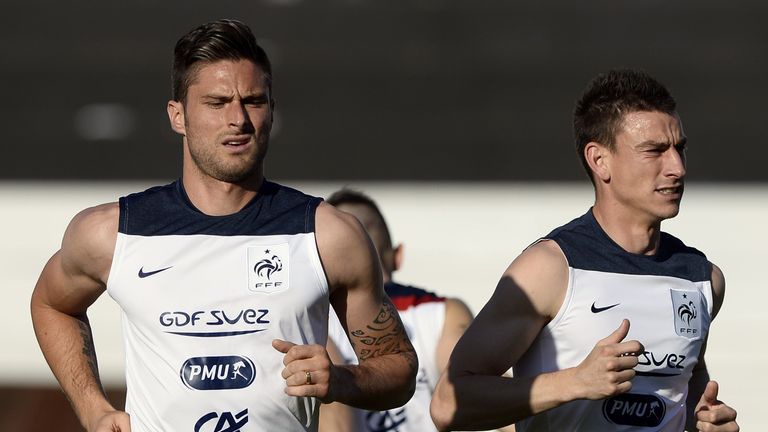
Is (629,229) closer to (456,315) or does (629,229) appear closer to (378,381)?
(378,381)

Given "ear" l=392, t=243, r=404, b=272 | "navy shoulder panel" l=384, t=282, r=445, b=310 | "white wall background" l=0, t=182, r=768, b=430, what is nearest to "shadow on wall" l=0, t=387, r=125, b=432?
"white wall background" l=0, t=182, r=768, b=430

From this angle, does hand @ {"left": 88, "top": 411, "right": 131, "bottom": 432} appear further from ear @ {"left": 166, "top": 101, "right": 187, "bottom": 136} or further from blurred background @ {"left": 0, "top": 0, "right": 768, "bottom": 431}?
blurred background @ {"left": 0, "top": 0, "right": 768, "bottom": 431}

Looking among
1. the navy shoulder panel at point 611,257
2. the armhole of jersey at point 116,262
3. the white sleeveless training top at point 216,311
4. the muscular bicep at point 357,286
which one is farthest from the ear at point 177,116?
the navy shoulder panel at point 611,257

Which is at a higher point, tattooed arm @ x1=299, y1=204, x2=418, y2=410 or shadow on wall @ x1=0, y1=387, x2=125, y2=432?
tattooed arm @ x1=299, y1=204, x2=418, y2=410

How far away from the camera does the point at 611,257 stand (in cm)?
416

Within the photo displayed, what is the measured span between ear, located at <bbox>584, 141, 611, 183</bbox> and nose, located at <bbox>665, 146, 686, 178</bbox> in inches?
8.0

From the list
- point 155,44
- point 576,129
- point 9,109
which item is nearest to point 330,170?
point 155,44

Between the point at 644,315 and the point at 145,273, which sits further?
the point at 644,315

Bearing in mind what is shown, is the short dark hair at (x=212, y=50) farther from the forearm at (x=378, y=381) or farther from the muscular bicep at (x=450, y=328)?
the muscular bicep at (x=450, y=328)

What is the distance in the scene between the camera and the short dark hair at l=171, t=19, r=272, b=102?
12.7 ft

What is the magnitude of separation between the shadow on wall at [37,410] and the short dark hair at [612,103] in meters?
7.06

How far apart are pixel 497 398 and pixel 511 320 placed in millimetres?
251

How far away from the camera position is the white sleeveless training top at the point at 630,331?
402cm

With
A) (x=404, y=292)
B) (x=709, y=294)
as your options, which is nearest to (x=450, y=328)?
(x=404, y=292)
